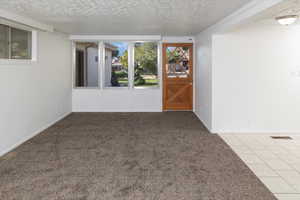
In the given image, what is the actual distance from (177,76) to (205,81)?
2.09m

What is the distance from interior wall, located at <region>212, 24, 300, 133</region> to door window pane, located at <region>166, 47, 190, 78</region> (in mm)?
2866

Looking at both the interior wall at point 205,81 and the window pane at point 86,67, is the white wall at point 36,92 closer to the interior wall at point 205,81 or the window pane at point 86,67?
the window pane at point 86,67

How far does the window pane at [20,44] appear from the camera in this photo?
4.48m

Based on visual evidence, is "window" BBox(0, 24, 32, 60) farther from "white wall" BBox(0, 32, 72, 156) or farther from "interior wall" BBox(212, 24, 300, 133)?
"interior wall" BBox(212, 24, 300, 133)

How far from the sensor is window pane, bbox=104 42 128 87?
8070mm

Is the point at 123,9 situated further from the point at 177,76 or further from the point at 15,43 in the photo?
the point at 177,76

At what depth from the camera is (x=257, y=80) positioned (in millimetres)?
5355

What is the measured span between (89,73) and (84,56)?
1.79 feet

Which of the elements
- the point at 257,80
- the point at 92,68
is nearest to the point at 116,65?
the point at 92,68

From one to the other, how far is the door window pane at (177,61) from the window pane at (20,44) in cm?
429

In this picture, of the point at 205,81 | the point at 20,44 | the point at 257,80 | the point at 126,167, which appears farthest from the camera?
the point at 205,81

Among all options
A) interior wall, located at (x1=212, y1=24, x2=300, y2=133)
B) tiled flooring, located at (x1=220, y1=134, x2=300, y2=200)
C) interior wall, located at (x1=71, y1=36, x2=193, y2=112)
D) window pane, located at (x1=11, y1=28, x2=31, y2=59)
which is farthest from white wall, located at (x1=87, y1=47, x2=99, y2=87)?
tiled flooring, located at (x1=220, y1=134, x2=300, y2=200)

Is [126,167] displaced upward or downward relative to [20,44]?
downward

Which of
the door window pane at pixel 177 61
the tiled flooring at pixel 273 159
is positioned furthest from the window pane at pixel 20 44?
the door window pane at pixel 177 61
